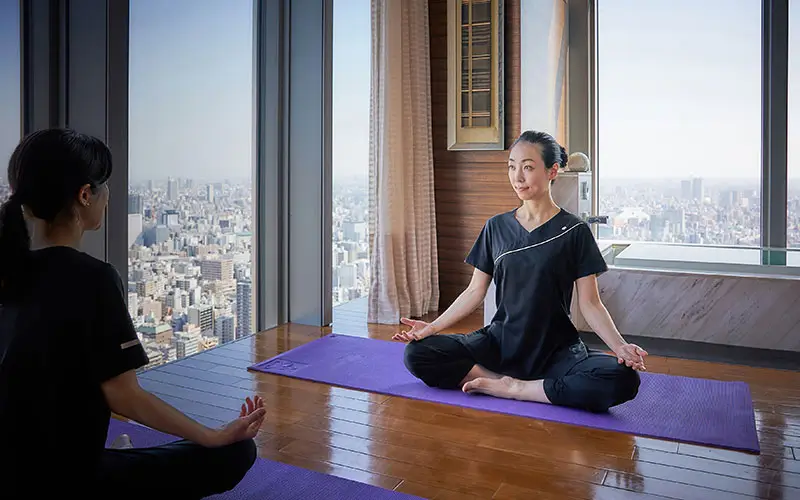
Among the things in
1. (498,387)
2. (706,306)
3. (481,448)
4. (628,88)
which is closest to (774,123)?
(628,88)

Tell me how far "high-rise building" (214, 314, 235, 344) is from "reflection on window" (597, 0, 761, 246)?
2.53m

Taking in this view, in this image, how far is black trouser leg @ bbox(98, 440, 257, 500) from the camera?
1437 mm

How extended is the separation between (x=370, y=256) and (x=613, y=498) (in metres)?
2.65

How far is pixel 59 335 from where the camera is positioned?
1274mm

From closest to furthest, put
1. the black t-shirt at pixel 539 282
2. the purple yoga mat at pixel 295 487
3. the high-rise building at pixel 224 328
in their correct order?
the purple yoga mat at pixel 295 487
the black t-shirt at pixel 539 282
the high-rise building at pixel 224 328

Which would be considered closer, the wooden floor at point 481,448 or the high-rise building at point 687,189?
the wooden floor at point 481,448

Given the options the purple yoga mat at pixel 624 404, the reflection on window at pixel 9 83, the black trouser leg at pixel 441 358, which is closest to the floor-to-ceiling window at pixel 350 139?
the purple yoga mat at pixel 624 404

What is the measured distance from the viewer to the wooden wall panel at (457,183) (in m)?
4.72

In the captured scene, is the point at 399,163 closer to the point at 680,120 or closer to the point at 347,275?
the point at 347,275

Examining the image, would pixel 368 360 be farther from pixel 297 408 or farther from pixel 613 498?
pixel 613 498

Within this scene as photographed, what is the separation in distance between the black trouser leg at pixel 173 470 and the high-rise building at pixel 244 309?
7.65ft

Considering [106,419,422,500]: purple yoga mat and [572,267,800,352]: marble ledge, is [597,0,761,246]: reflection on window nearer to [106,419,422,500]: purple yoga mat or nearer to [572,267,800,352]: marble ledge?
[572,267,800,352]: marble ledge

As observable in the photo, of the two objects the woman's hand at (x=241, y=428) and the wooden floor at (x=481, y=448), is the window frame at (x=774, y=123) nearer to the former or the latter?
the wooden floor at (x=481, y=448)

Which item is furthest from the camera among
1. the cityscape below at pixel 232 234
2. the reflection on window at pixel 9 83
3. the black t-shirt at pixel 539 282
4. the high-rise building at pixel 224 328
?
the high-rise building at pixel 224 328
